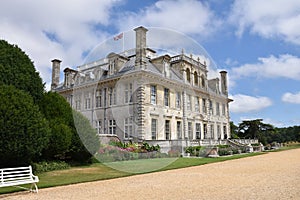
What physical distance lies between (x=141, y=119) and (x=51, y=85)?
1665 centimetres

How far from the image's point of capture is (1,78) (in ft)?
33.2

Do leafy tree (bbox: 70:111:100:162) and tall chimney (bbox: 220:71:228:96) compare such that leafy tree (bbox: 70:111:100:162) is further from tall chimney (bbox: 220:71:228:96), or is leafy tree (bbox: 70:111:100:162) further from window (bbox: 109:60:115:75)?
tall chimney (bbox: 220:71:228:96)

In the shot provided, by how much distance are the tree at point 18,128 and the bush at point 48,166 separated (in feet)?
4.35

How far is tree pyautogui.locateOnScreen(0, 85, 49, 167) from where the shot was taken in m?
8.72

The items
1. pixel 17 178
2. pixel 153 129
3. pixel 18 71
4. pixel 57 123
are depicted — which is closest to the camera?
pixel 17 178

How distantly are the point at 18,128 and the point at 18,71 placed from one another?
2.93 metres

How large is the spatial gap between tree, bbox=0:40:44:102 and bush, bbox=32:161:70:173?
2.76 metres

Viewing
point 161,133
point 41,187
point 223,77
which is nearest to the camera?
point 41,187

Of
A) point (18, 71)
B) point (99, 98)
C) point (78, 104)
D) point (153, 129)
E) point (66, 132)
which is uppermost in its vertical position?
point (99, 98)

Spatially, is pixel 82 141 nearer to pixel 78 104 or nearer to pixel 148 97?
pixel 148 97

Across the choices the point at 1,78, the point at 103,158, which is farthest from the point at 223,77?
the point at 1,78

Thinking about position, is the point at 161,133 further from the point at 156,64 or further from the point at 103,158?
the point at 103,158

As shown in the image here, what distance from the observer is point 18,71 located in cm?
1079

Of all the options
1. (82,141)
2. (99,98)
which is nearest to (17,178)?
(82,141)
